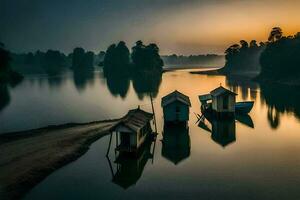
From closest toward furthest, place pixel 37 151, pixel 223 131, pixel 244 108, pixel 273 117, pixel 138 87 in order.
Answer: pixel 37 151 < pixel 223 131 < pixel 273 117 < pixel 244 108 < pixel 138 87

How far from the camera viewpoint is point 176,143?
142ft

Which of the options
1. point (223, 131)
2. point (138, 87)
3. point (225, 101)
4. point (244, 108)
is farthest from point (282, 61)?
point (223, 131)

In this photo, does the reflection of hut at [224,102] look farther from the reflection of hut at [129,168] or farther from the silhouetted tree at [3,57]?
the silhouetted tree at [3,57]

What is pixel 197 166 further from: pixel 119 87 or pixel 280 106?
pixel 119 87

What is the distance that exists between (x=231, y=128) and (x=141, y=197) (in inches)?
1111

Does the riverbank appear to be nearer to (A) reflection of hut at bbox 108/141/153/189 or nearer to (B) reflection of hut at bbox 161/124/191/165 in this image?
(A) reflection of hut at bbox 108/141/153/189

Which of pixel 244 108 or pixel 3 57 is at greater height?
pixel 3 57

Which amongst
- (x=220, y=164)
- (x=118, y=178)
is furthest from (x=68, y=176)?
(x=220, y=164)

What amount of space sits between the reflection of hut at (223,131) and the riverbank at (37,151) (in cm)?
1643

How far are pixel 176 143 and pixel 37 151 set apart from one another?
1764cm

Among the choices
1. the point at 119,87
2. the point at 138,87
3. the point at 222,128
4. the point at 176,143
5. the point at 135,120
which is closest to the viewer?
the point at 135,120

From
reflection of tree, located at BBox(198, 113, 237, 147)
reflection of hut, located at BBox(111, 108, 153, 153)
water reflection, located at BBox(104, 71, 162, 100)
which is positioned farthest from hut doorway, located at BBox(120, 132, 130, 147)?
water reflection, located at BBox(104, 71, 162, 100)

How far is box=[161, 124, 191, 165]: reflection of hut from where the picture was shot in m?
37.7

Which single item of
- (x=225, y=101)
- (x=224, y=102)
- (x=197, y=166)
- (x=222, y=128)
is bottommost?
(x=197, y=166)
